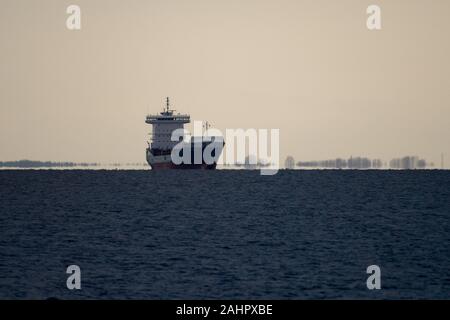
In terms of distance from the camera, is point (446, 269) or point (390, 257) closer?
point (446, 269)

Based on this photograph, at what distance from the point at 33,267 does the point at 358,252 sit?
16.2 meters

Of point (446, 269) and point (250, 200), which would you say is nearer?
point (446, 269)

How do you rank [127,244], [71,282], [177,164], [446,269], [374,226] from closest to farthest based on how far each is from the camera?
1. [71,282]
2. [446,269]
3. [127,244]
4. [374,226]
5. [177,164]

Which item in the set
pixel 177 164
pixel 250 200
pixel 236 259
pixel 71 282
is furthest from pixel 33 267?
pixel 177 164

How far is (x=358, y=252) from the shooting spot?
40.0 meters

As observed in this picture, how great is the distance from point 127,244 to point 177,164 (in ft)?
514

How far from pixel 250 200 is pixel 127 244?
43.6 m

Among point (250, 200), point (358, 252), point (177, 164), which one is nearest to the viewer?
point (358, 252)
